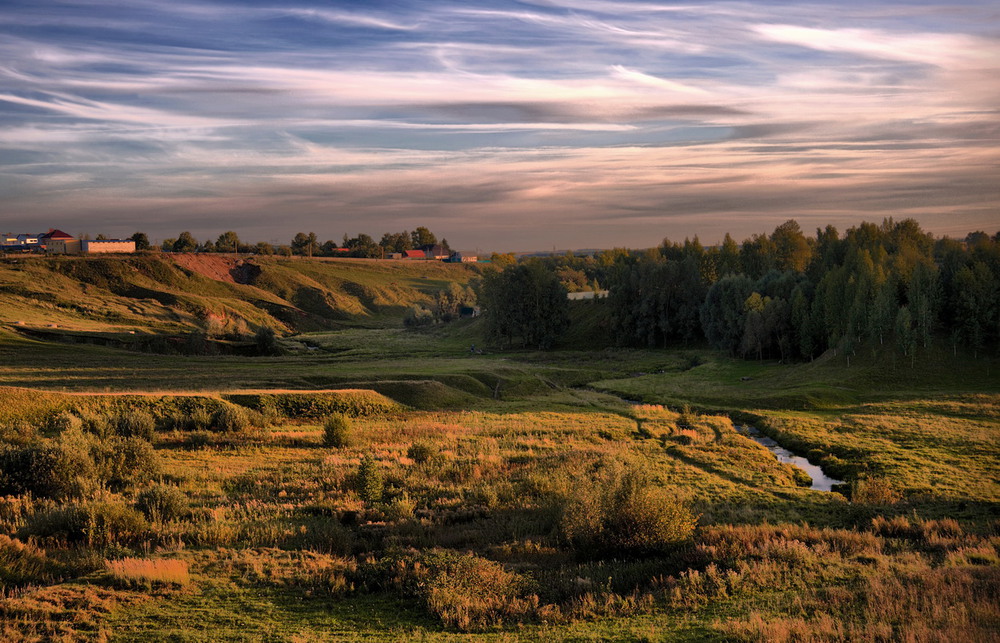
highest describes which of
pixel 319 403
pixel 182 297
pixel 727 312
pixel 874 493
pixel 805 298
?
pixel 805 298

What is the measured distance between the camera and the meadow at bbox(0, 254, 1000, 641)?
11.7m

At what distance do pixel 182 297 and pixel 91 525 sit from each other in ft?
392

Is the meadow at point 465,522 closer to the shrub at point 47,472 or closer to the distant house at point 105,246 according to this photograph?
the shrub at point 47,472

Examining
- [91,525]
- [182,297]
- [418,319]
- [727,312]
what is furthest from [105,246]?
[91,525]

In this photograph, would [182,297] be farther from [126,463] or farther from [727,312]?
[126,463]

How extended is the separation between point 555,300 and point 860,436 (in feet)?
223

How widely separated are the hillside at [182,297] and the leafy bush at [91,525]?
64681 millimetres

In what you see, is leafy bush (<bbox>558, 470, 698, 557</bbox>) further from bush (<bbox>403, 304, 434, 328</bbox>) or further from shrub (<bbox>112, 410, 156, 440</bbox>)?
bush (<bbox>403, 304, 434, 328</bbox>)

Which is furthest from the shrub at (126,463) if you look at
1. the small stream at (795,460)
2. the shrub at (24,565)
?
the small stream at (795,460)

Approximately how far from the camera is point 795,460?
34.7m

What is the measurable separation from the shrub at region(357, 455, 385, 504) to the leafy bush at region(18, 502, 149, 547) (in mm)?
6395

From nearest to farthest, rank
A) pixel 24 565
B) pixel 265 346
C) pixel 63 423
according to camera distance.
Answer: pixel 24 565, pixel 63 423, pixel 265 346

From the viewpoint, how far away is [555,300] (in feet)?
342

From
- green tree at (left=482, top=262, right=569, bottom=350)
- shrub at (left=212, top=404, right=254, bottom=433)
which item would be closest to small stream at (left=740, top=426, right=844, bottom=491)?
shrub at (left=212, top=404, right=254, bottom=433)
